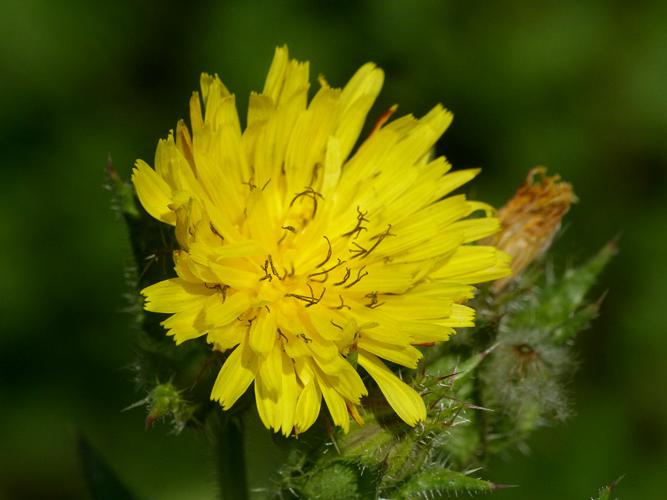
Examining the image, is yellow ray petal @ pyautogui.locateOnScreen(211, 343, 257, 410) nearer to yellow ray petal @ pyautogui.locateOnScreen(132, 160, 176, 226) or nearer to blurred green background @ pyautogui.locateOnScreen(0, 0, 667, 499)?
yellow ray petal @ pyautogui.locateOnScreen(132, 160, 176, 226)

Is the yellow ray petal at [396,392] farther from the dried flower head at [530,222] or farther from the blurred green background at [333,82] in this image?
the blurred green background at [333,82]

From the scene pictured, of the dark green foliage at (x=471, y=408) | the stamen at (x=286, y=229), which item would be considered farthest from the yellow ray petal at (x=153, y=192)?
the dark green foliage at (x=471, y=408)

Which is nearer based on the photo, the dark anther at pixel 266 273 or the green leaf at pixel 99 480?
the dark anther at pixel 266 273

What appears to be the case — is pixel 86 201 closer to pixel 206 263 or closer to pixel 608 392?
pixel 206 263

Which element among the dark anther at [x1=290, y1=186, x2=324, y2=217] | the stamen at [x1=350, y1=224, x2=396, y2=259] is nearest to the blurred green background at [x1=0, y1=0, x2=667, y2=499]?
the dark anther at [x1=290, y1=186, x2=324, y2=217]

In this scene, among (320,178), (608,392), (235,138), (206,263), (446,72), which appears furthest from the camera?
(446,72)

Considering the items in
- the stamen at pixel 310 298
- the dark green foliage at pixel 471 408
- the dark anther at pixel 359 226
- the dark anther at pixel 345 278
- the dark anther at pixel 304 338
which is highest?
the dark anther at pixel 359 226

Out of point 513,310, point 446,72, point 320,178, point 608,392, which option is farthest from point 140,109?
point 608,392

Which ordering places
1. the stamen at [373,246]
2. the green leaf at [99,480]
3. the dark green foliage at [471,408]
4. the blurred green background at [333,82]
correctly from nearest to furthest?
the dark green foliage at [471,408] → the stamen at [373,246] → the green leaf at [99,480] → the blurred green background at [333,82]
